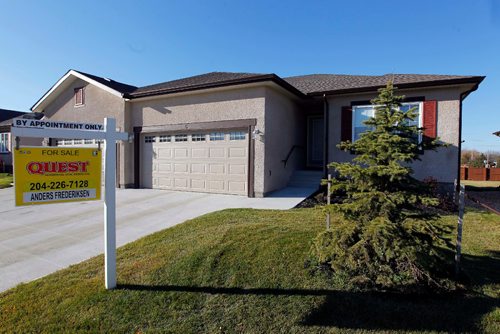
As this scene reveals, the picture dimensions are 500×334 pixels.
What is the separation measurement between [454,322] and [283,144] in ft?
27.6

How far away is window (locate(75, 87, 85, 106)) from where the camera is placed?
13469 millimetres

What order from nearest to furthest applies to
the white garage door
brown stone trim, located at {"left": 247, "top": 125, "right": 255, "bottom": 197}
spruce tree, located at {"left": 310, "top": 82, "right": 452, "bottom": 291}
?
1. spruce tree, located at {"left": 310, "top": 82, "right": 452, "bottom": 291}
2. brown stone trim, located at {"left": 247, "top": 125, "right": 255, "bottom": 197}
3. the white garage door

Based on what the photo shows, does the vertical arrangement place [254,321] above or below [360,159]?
below

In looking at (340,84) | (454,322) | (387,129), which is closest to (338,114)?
(340,84)

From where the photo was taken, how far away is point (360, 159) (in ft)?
11.9

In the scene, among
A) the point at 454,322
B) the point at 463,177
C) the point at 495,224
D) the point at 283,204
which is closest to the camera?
the point at 454,322

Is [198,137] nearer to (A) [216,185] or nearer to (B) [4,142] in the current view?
(A) [216,185]

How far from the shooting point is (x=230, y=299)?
3.24 metres

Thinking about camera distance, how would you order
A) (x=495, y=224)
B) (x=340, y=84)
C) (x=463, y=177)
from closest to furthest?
(x=495, y=224) → (x=340, y=84) → (x=463, y=177)

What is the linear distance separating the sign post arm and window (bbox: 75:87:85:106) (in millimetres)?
12041

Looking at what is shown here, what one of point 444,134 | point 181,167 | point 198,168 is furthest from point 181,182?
point 444,134

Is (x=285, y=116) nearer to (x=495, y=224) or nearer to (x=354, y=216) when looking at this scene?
(x=495, y=224)

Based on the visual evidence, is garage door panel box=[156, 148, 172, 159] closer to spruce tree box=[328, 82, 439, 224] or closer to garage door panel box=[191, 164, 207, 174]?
garage door panel box=[191, 164, 207, 174]

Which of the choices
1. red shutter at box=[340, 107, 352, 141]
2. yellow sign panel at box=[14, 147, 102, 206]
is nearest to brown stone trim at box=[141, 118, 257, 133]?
red shutter at box=[340, 107, 352, 141]
